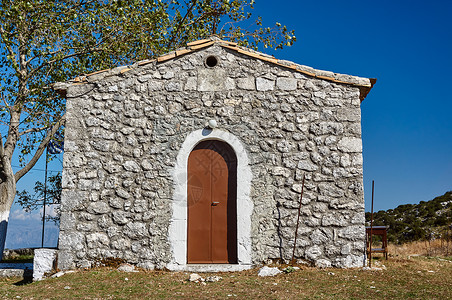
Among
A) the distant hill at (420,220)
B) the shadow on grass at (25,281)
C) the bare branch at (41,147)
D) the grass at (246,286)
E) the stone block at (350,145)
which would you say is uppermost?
the bare branch at (41,147)

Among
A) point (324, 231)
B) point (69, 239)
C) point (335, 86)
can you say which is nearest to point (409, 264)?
point (324, 231)

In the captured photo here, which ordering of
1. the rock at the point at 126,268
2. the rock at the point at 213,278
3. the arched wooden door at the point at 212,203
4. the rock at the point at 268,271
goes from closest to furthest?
the rock at the point at 213,278 < the rock at the point at 268,271 < the rock at the point at 126,268 < the arched wooden door at the point at 212,203

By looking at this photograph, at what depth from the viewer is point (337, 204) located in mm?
7352

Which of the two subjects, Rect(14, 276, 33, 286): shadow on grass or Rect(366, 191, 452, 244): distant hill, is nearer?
Rect(14, 276, 33, 286): shadow on grass

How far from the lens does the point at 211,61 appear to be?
786cm

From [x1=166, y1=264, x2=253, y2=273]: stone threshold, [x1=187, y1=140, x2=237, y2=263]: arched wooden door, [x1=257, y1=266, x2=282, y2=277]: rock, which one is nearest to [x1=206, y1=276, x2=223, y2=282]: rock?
[x1=166, y1=264, x2=253, y2=273]: stone threshold

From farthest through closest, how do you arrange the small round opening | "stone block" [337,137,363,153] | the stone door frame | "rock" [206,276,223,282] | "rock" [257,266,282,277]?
the small round opening < "stone block" [337,137,363,153] < the stone door frame < "rock" [257,266,282,277] < "rock" [206,276,223,282]

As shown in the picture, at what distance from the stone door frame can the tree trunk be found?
5.46m

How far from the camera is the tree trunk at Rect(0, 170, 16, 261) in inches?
405

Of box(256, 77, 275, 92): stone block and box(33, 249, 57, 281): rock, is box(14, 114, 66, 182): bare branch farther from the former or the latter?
box(256, 77, 275, 92): stone block

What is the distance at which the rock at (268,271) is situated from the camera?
6.77 meters

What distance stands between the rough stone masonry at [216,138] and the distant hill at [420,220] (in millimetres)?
10597

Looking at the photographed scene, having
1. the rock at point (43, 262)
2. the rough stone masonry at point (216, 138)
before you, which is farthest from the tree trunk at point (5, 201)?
the rough stone masonry at point (216, 138)

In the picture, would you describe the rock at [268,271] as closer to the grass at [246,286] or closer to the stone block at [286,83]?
the grass at [246,286]
